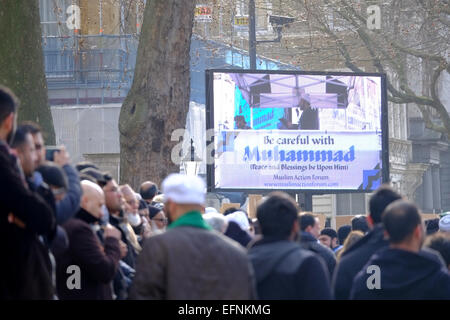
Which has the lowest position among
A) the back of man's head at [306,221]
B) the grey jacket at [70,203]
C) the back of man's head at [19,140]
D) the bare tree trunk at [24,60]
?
the back of man's head at [306,221]

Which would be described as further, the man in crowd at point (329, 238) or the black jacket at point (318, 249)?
the man in crowd at point (329, 238)

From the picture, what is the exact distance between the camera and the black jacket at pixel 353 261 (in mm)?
7465

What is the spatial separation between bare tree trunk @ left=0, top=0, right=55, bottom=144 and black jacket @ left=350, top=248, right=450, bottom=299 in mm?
6985

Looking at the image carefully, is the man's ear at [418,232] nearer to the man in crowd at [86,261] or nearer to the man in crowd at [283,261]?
the man in crowd at [283,261]

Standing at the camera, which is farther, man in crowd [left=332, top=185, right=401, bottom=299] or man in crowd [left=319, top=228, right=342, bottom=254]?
man in crowd [left=319, top=228, right=342, bottom=254]

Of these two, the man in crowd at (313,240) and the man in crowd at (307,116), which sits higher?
the man in crowd at (307,116)

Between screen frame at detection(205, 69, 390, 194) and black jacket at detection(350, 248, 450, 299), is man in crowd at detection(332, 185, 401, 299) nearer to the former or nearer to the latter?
black jacket at detection(350, 248, 450, 299)

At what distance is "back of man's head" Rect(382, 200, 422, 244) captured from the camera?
6.83 metres

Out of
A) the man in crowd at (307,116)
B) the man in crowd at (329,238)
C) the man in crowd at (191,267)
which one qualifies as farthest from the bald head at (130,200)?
the man in crowd at (307,116)

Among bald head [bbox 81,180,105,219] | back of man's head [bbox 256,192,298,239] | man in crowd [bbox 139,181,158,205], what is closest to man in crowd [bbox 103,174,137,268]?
bald head [bbox 81,180,105,219]

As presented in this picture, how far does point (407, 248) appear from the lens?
6891 mm

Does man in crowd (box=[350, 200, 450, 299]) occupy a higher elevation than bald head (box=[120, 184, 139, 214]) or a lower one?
lower

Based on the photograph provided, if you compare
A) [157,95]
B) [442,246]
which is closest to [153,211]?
[442,246]
